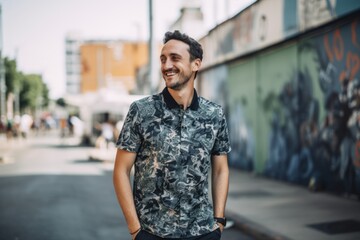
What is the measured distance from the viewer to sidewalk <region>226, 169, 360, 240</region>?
635 cm

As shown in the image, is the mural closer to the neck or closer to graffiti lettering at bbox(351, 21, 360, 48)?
graffiti lettering at bbox(351, 21, 360, 48)

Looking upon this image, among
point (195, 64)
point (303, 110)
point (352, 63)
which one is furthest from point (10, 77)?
point (195, 64)

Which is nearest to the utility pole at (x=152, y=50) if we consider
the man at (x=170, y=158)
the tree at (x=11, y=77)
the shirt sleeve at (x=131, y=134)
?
the man at (x=170, y=158)

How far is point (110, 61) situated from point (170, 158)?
7185 centimetres

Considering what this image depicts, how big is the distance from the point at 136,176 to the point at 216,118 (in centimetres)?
57

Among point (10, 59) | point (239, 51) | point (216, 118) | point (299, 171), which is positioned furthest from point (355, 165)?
point (10, 59)

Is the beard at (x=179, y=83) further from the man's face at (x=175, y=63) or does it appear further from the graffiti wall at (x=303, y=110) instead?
the graffiti wall at (x=303, y=110)

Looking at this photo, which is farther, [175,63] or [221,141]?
[221,141]

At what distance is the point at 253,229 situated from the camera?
262 inches

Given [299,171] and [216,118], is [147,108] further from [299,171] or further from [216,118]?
[299,171]

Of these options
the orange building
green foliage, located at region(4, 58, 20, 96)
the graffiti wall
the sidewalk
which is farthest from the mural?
green foliage, located at region(4, 58, 20, 96)

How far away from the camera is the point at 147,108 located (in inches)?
102

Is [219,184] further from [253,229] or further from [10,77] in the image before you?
[10,77]

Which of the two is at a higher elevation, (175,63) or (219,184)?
(175,63)
